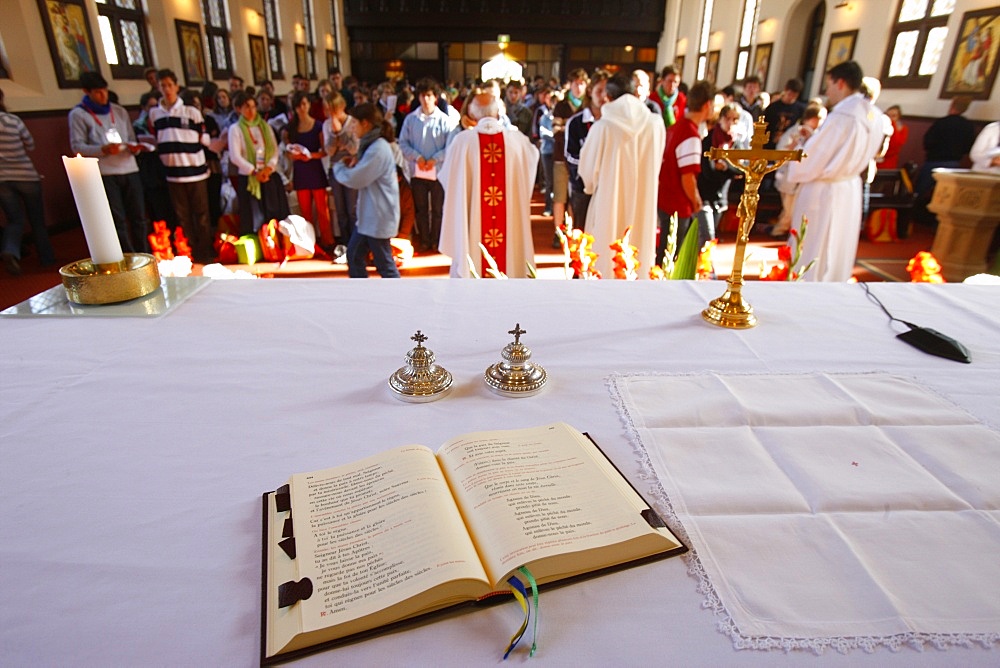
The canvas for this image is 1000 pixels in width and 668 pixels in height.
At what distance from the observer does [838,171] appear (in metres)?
3.97

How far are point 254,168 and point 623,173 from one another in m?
3.25

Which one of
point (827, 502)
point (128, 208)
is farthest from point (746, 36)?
point (827, 502)

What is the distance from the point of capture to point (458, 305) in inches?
61.4

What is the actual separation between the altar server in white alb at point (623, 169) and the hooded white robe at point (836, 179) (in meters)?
0.94

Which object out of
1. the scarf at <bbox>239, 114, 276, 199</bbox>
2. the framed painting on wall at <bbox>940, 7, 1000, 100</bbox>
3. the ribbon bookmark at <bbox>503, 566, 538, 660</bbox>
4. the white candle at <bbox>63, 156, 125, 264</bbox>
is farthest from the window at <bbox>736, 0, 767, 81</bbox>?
the ribbon bookmark at <bbox>503, 566, 538, 660</bbox>

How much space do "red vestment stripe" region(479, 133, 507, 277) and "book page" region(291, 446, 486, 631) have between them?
3.12 m

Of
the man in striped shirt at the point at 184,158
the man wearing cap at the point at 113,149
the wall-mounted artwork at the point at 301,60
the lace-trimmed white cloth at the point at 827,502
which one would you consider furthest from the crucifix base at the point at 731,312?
the wall-mounted artwork at the point at 301,60

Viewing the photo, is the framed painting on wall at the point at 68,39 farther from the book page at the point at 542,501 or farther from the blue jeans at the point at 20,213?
the book page at the point at 542,501

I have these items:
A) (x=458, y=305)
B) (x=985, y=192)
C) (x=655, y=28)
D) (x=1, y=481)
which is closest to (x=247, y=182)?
(x=458, y=305)

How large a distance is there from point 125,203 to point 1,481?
17.8 ft

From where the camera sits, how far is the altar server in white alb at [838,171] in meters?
3.76

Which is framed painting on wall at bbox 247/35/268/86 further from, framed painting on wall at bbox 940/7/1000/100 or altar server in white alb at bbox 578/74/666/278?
framed painting on wall at bbox 940/7/1000/100

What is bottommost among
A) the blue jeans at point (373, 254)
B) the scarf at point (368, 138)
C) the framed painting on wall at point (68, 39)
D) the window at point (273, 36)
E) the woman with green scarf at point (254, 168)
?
the blue jeans at point (373, 254)

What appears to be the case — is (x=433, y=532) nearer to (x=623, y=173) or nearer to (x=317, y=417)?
(x=317, y=417)
